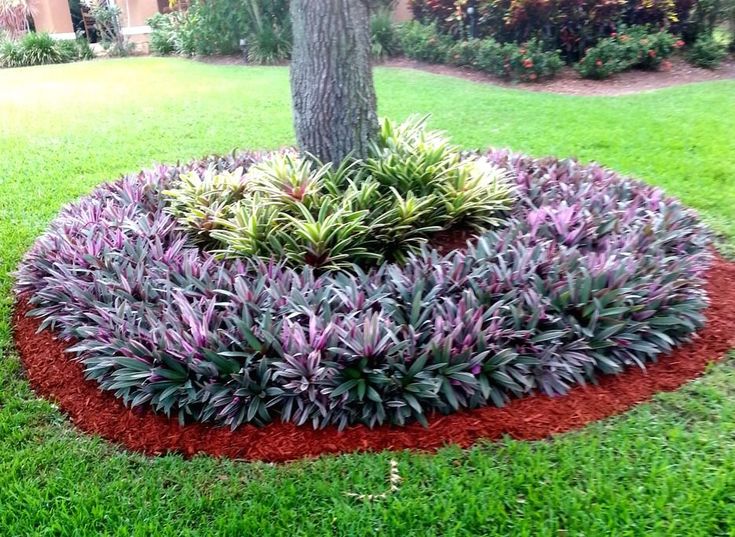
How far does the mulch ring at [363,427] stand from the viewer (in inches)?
124

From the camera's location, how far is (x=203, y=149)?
27.6 feet

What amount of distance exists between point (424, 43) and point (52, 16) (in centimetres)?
1546

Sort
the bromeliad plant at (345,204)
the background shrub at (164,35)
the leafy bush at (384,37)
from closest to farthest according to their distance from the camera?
the bromeliad plant at (345,204), the leafy bush at (384,37), the background shrub at (164,35)

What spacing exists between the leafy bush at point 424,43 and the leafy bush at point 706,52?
4915 millimetres

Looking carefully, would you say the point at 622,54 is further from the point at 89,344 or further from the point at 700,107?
the point at 89,344

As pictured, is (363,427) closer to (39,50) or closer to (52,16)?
(39,50)

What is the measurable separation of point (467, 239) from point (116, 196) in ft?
9.73

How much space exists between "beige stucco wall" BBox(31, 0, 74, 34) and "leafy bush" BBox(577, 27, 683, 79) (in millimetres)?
18840

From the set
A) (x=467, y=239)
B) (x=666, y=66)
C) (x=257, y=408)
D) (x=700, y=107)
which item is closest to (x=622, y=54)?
(x=666, y=66)

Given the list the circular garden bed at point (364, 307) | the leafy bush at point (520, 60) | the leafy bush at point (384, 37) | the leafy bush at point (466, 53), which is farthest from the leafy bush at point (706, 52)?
the circular garden bed at point (364, 307)

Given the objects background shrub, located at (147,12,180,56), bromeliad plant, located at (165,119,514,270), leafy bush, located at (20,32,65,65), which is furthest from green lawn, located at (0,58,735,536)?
leafy bush, located at (20,32,65,65)

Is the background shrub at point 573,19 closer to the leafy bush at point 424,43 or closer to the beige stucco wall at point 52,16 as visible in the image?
the leafy bush at point 424,43

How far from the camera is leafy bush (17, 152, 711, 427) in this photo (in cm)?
323

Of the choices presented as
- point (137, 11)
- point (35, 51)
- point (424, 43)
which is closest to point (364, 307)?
point (424, 43)
